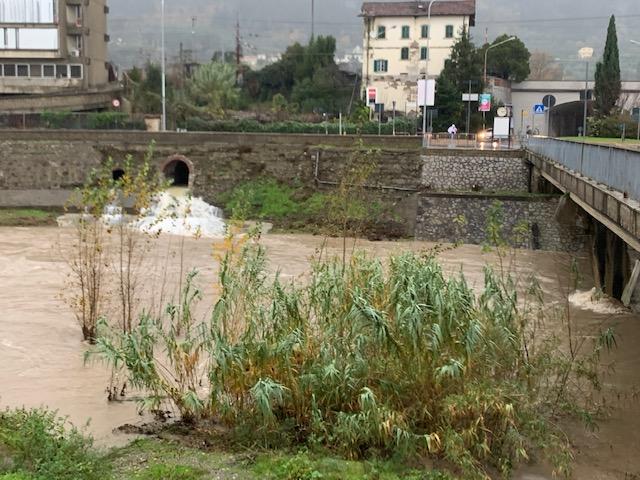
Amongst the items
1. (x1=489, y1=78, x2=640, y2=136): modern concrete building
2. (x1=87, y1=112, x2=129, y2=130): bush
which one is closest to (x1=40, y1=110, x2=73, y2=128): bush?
(x1=87, y1=112, x2=129, y2=130): bush

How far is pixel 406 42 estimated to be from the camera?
64750 mm

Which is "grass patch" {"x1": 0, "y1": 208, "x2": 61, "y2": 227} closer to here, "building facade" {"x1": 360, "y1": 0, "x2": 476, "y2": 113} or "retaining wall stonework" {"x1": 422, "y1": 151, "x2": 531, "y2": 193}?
"retaining wall stonework" {"x1": 422, "y1": 151, "x2": 531, "y2": 193}

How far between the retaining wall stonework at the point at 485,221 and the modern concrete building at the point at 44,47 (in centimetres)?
3554

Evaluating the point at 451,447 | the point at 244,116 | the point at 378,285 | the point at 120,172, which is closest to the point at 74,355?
the point at 378,285

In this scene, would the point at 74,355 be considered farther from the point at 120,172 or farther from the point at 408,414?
the point at 120,172

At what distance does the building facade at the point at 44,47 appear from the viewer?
196ft

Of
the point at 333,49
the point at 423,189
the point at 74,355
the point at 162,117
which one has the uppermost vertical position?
the point at 333,49

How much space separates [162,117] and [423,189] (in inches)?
806

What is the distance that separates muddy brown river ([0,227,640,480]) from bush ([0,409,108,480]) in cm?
106

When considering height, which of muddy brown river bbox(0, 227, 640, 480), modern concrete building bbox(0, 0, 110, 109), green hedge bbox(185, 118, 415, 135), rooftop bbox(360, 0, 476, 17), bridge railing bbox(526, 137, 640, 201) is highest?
rooftop bbox(360, 0, 476, 17)

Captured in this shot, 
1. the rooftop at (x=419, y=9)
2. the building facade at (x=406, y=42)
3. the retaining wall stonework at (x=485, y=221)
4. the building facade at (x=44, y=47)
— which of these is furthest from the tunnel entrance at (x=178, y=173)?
the rooftop at (x=419, y=9)

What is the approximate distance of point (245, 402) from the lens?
11008 millimetres

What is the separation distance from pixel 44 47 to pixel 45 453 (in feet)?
184

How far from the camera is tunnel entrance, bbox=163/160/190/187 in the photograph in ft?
133
